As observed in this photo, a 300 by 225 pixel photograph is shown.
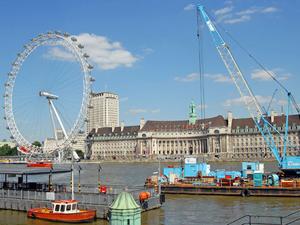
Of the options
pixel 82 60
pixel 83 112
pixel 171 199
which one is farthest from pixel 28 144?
pixel 171 199

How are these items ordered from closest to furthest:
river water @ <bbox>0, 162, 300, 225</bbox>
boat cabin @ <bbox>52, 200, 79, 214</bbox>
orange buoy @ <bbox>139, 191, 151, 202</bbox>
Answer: boat cabin @ <bbox>52, 200, 79, 214</bbox> → river water @ <bbox>0, 162, 300, 225</bbox> → orange buoy @ <bbox>139, 191, 151, 202</bbox>

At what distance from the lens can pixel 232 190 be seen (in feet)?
179

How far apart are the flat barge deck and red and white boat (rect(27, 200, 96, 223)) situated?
2167cm

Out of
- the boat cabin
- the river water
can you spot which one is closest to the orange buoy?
the river water

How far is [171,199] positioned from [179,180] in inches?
371

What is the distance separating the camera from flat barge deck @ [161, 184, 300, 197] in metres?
52.0

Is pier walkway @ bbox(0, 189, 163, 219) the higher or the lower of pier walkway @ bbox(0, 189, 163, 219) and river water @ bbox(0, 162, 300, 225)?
the higher

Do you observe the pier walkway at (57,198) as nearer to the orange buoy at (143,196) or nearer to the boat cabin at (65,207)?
the orange buoy at (143,196)

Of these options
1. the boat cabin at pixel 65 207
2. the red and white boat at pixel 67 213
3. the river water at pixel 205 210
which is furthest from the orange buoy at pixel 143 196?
the boat cabin at pixel 65 207

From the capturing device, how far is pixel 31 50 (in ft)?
313

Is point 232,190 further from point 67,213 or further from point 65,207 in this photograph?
point 67,213

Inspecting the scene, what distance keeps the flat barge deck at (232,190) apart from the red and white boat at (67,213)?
853 inches

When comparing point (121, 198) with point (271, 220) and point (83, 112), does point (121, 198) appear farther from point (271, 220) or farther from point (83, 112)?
point (83, 112)

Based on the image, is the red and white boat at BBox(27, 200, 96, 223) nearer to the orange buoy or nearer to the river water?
the river water
